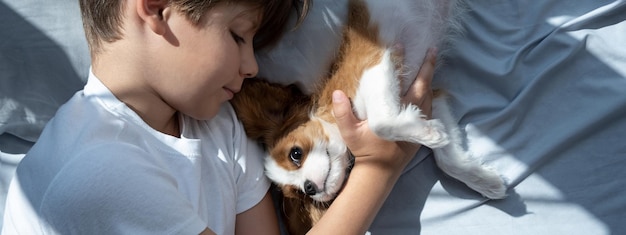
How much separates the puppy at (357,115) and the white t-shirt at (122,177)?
0.12 metres

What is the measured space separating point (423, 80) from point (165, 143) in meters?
0.73

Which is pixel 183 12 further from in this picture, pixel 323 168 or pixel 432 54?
pixel 432 54

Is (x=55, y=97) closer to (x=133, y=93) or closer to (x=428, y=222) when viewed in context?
(x=133, y=93)

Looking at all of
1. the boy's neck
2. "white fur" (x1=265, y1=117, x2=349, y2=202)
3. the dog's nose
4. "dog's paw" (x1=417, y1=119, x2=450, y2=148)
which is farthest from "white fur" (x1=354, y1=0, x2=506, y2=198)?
the boy's neck

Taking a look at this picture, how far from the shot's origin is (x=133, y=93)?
159 centimetres

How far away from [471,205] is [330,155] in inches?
17.0

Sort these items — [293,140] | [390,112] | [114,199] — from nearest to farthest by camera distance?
[114,199] → [390,112] → [293,140]

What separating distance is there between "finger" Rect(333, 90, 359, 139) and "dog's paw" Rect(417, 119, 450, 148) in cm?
19

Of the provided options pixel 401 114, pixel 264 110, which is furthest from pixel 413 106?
pixel 264 110

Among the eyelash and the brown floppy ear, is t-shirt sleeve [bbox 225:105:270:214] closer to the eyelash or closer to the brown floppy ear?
the brown floppy ear

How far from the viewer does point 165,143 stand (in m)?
1.64

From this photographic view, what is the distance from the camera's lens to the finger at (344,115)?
176cm

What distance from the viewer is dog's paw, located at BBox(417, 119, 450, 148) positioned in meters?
1.74

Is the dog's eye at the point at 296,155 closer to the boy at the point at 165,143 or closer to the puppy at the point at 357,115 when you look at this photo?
the puppy at the point at 357,115
